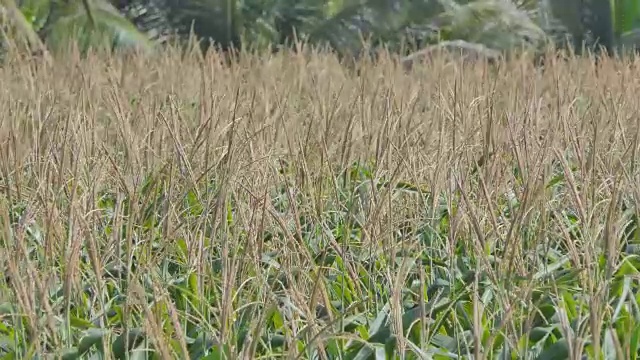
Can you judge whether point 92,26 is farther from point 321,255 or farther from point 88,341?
point 88,341

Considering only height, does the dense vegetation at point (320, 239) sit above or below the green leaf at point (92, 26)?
above

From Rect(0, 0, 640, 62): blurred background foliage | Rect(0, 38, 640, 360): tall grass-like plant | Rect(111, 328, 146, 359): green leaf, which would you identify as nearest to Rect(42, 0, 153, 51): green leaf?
Rect(0, 0, 640, 62): blurred background foliage

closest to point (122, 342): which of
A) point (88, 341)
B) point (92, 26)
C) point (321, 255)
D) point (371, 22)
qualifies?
point (88, 341)

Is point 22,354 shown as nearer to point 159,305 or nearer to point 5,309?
point 5,309

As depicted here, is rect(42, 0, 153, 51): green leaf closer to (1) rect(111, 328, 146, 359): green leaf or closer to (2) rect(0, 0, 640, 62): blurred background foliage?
(2) rect(0, 0, 640, 62): blurred background foliage

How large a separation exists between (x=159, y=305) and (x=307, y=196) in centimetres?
110

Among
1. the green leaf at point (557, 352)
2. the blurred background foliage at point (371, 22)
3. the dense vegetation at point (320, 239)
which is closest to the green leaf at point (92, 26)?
the blurred background foliage at point (371, 22)

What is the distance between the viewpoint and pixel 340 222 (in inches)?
101

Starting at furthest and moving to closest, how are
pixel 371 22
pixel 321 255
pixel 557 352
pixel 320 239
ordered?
pixel 371 22 → pixel 320 239 → pixel 321 255 → pixel 557 352

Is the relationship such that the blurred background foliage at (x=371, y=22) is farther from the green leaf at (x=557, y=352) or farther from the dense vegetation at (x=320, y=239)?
the green leaf at (x=557, y=352)

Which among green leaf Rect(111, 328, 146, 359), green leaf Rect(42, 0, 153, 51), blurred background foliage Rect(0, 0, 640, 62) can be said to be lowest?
blurred background foliage Rect(0, 0, 640, 62)

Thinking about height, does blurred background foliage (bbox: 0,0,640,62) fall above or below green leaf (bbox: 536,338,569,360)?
below

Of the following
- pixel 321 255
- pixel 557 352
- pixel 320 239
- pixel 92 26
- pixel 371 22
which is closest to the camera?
pixel 557 352

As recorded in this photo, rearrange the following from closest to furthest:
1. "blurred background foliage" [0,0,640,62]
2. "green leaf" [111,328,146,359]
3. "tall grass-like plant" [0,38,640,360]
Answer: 1. "tall grass-like plant" [0,38,640,360]
2. "green leaf" [111,328,146,359]
3. "blurred background foliage" [0,0,640,62]
